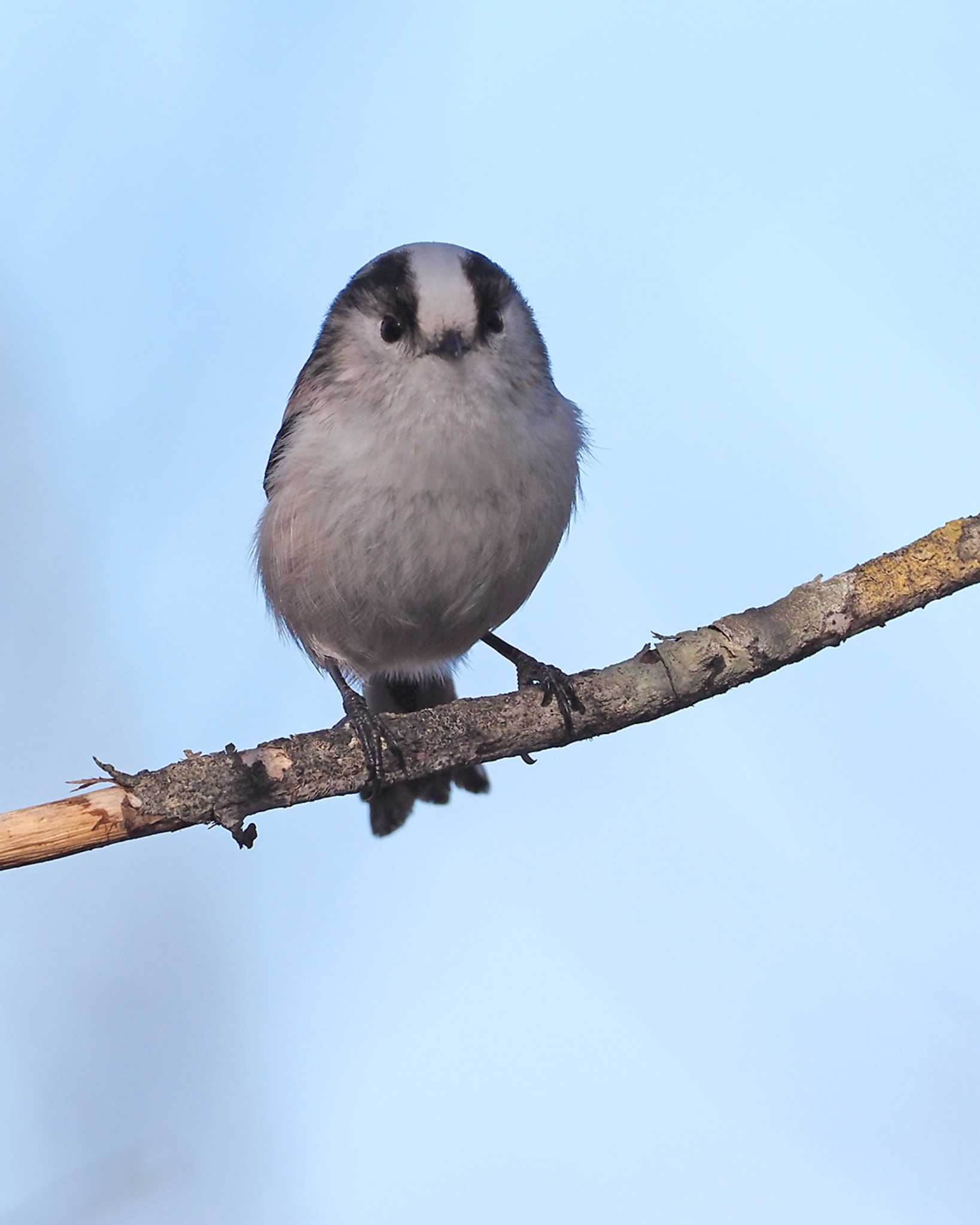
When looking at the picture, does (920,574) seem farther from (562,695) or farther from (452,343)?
(452,343)

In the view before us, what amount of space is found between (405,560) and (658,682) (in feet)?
2.61

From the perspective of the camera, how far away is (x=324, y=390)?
11.5ft

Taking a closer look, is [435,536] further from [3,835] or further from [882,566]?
[3,835]

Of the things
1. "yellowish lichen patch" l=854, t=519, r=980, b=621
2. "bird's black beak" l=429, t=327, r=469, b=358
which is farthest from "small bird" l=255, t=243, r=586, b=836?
"yellowish lichen patch" l=854, t=519, r=980, b=621

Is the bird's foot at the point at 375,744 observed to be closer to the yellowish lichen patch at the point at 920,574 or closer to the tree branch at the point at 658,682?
the tree branch at the point at 658,682

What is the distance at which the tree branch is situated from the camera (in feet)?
9.25

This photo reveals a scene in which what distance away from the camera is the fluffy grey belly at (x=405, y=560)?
3271 millimetres

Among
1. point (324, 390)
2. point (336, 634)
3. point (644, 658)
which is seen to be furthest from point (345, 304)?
point (644, 658)

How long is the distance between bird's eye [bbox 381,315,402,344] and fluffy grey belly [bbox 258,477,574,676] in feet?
1.42


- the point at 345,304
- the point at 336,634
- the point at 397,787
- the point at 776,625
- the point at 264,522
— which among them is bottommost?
the point at 776,625

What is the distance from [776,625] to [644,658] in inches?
12.6

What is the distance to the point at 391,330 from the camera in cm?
336

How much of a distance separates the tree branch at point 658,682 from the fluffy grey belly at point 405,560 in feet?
1.67

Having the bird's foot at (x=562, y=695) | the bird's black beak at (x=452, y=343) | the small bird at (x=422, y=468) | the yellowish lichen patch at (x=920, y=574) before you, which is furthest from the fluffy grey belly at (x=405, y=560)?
the yellowish lichen patch at (x=920, y=574)
